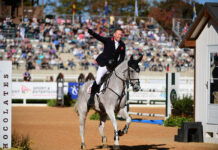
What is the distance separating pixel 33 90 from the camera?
1162 inches

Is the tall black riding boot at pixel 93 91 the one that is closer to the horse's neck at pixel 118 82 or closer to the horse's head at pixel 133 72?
the horse's neck at pixel 118 82

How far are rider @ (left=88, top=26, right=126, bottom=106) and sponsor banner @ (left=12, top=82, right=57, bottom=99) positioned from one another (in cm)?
1900

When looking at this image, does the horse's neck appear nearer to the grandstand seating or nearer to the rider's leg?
the rider's leg

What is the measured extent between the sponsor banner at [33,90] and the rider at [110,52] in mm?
19005

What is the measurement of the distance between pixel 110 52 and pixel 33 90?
19.9m

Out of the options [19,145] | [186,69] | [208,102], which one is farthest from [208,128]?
[186,69]

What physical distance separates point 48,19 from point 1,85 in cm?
3410

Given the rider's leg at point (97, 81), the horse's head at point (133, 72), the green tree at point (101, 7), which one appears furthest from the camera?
the green tree at point (101, 7)

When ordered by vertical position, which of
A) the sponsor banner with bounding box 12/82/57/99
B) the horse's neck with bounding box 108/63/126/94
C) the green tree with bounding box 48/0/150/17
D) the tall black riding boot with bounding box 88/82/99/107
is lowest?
the sponsor banner with bounding box 12/82/57/99

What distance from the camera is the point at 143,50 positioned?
39031mm

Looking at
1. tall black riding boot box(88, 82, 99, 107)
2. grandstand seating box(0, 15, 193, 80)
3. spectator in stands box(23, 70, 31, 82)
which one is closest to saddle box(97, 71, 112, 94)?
tall black riding boot box(88, 82, 99, 107)

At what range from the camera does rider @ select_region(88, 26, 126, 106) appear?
10383 millimetres

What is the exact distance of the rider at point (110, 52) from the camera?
10.4 m

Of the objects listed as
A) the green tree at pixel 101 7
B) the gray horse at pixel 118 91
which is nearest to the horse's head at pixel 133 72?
the gray horse at pixel 118 91
